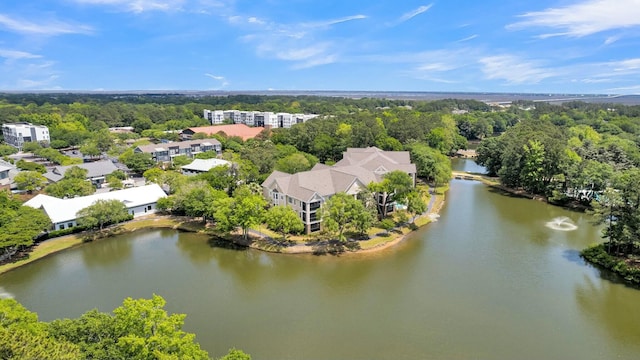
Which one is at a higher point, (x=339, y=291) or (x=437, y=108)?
(x=437, y=108)

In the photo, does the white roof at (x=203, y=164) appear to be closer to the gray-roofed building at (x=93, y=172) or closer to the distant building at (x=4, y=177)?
the gray-roofed building at (x=93, y=172)

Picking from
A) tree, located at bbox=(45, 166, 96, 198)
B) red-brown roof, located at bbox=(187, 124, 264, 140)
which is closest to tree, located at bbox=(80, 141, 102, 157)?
tree, located at bbox=(45, 166, 96, 198)

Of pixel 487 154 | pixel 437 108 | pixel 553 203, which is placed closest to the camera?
pixel 553 203

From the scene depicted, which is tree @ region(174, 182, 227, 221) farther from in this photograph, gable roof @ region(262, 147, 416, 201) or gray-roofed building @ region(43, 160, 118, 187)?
gray-roofed building @ region(43, 160, 118, 187)

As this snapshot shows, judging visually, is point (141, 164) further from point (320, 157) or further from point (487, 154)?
point (487, 154)

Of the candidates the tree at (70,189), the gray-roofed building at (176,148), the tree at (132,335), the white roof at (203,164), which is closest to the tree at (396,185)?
the tree at (132,335)

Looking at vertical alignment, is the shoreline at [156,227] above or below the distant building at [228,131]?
below

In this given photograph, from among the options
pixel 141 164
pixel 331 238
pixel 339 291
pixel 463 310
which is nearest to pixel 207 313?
pixel 339 291
